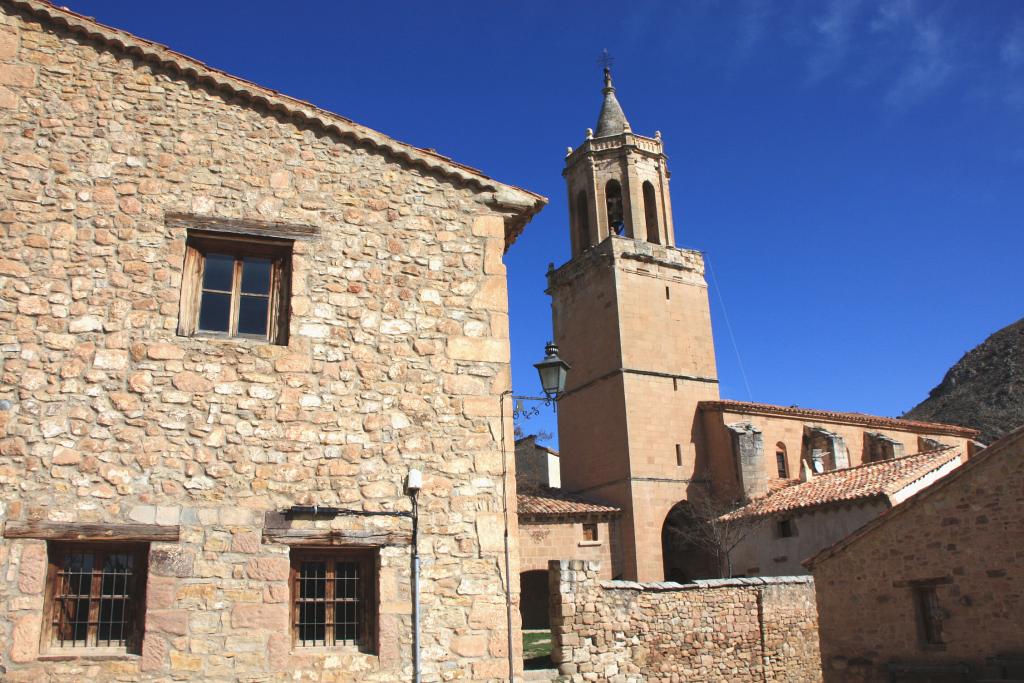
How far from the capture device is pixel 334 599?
27.3 ft

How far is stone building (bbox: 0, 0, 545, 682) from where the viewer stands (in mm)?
7703

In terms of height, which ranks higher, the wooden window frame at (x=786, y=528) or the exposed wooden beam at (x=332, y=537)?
the wooden window frame at (x=786, y=528)

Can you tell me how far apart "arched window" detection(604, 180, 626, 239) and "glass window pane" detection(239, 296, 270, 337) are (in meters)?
25.7

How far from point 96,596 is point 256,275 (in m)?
3.45

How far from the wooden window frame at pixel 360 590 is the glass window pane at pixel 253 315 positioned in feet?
7.49

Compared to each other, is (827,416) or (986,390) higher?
(986,390)

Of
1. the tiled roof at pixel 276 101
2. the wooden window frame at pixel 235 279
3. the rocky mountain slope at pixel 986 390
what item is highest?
the rocky mountain slope at pixel 986 390

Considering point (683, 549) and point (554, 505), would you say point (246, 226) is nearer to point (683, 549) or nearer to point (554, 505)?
point (554, 505)

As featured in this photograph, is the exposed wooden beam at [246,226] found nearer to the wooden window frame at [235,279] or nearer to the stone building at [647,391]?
the wooden window frame at [235,279]

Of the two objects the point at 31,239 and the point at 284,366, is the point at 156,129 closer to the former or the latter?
the point at 31,239

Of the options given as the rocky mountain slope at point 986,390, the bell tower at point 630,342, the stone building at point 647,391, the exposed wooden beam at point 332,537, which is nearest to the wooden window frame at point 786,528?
the stone building at point 647,391

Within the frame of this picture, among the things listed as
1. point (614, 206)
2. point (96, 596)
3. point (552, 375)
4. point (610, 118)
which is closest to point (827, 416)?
point (614, 206)

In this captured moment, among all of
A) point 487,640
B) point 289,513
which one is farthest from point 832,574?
point 289,513

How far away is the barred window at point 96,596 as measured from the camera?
24.8 ft
